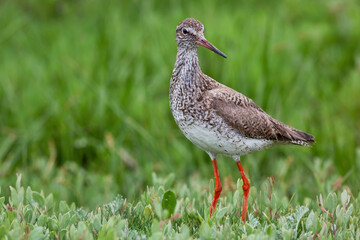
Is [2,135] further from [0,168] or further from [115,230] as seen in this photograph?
[115,230]

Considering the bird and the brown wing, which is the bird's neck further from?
the brown wing

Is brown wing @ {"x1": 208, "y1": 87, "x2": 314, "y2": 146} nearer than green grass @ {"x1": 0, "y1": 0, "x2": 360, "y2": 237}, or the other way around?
brown wing @ {"x1": 208, "y1": 87, "x2": 314, "y2": 146}

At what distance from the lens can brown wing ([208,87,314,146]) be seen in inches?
186

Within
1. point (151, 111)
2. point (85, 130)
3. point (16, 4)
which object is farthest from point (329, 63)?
point (16, 4)

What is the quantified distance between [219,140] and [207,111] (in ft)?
0.84

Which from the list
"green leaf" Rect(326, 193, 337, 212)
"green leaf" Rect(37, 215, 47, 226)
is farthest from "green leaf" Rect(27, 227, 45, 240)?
"green leaf" Rect(326, 193, 337, 212)

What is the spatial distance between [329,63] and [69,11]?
186 inches

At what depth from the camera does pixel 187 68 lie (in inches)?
186

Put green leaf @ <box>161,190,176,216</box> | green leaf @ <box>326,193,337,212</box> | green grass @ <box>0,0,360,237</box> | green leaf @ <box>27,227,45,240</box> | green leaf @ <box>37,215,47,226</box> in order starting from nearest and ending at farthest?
green leaf @ <box>27,227,45,240</box> → green leaf @ <box>37,215,47,226</box> → green leaf @ <box>161,190,176,216</box> → green leaf @ <box>326,193,337,212</box> → green grass @ <box>0,0,360,237</box>

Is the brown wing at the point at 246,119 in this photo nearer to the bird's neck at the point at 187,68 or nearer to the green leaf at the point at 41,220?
the bird's neck at the point at 187,68

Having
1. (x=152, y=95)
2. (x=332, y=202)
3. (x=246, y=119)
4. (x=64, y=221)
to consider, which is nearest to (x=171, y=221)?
(x=64, y=221)

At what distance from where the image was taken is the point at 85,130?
7348 mm

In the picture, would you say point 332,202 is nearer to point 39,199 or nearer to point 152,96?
point 39,199

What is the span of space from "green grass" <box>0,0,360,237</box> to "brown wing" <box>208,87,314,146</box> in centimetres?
75
